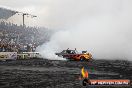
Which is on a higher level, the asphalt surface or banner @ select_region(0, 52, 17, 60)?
banner @ select_region(0, 52, 17, 60)

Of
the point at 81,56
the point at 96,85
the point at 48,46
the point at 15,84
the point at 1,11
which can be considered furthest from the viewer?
the point at 1,11

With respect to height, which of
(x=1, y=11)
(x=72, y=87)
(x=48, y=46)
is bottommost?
(x=72, y=87)

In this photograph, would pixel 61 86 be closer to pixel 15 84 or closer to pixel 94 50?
pixel 15 84

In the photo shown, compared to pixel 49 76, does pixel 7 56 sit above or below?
above

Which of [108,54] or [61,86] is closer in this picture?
[61,86]

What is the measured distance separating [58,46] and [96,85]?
299 feet

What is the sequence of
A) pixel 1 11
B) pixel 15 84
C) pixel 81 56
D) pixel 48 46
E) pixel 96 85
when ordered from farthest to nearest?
pixel 1 11
pixel 48 46
pixel 81 56
pixel 15 84
pixel 96 85

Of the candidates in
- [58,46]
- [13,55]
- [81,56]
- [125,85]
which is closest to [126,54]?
[58,46]

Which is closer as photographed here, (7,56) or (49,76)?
(49,76)

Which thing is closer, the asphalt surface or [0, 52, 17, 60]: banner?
the asphalt surface

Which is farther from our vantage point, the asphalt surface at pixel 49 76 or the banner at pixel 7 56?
the banner at pixel 7 56

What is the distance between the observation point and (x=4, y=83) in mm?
33094

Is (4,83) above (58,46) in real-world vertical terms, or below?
below

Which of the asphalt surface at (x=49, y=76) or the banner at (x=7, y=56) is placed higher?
the banner at (x=7, y=56)
